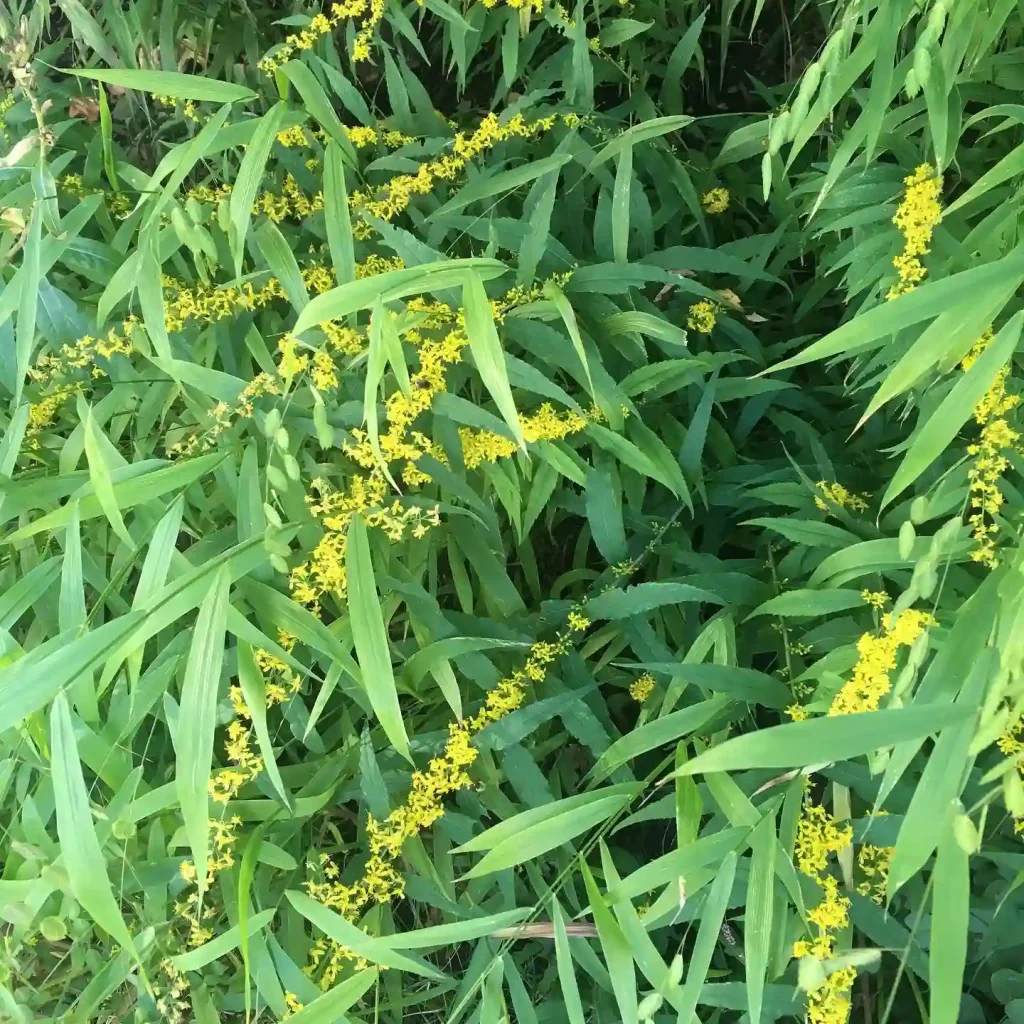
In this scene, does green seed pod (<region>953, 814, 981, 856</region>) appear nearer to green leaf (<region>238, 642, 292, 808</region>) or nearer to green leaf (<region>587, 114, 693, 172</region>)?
green leaf (<region>238, 642, 292, 808</region>)

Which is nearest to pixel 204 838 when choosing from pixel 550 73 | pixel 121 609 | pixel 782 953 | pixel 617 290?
pixel 121 609

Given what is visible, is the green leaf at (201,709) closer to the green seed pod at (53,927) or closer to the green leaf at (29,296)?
the green seed pod at (53,927)

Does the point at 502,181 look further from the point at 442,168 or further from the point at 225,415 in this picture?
the point at 225,415

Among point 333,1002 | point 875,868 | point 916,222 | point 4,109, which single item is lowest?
point 875,868

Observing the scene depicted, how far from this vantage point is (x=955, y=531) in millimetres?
496

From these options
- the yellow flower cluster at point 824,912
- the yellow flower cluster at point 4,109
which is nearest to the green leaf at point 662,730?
the yellow flower cluster at point 824,912

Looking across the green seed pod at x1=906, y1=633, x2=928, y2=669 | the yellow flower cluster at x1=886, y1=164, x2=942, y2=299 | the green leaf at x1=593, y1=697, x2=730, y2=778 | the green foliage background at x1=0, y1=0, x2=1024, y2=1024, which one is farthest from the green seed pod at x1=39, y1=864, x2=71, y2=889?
the yellow flower cluster at x1=886, y1=164, x2=942, y2=299

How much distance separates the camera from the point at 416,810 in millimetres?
823

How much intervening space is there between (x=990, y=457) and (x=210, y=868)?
0.83m

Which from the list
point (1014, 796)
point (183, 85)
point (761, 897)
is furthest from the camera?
point (183, 85)

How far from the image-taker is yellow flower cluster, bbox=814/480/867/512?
858 millimetres

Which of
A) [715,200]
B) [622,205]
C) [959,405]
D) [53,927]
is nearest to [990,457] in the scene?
[959,405]

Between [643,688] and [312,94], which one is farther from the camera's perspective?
[643,688]

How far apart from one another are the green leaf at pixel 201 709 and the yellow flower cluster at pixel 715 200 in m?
0.81
